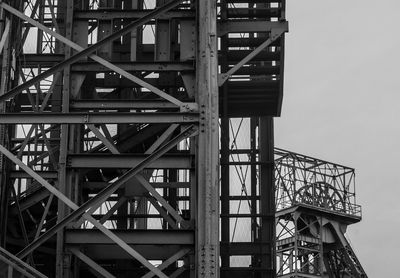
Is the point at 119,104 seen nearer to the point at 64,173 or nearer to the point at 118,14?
the point at 64,173

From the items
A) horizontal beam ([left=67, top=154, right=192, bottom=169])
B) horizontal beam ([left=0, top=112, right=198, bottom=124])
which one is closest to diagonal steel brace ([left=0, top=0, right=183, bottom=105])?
horizontal beam ([left=0, top=112, right=198, bottom=124])

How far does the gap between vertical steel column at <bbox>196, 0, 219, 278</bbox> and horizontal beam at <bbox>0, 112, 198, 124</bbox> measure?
12.6 inches

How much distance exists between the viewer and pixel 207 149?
16469 mm

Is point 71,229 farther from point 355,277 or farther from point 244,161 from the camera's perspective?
point 355,277

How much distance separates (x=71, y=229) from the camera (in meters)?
18.0

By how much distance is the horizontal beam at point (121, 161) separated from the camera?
1786 centimetres

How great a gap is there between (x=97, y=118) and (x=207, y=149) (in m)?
1.83

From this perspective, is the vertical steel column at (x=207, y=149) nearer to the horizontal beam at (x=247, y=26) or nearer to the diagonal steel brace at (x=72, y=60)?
the diagonal steel brace at (x=72, y=60)

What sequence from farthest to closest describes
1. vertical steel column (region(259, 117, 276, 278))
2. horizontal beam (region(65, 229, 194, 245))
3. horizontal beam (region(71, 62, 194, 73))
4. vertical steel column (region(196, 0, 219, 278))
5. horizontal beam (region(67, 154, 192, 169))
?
vertical steel column (region(259, 117, 276, 278)) < horizontal beam (region(71, 62, 194, 73)) < horizontal beam (region(67, 154, 192, 169)) < horizontal beam (region(65, 229, 194, 245)) < vertical steel column (region(196, 0, 219, 278))

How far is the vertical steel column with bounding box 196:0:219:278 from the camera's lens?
15992mm

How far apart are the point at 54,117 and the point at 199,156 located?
94.2 inches

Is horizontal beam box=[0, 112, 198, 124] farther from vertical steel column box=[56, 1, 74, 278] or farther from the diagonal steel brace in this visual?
vertical steel column box=[56, 1, 74, 278]

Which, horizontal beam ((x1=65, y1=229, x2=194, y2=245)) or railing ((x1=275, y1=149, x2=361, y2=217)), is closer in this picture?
horizontal beam ((x1=65, y1=229, x2=194, y2=245))

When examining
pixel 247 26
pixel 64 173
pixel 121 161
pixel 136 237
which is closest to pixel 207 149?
pixel 121 161
